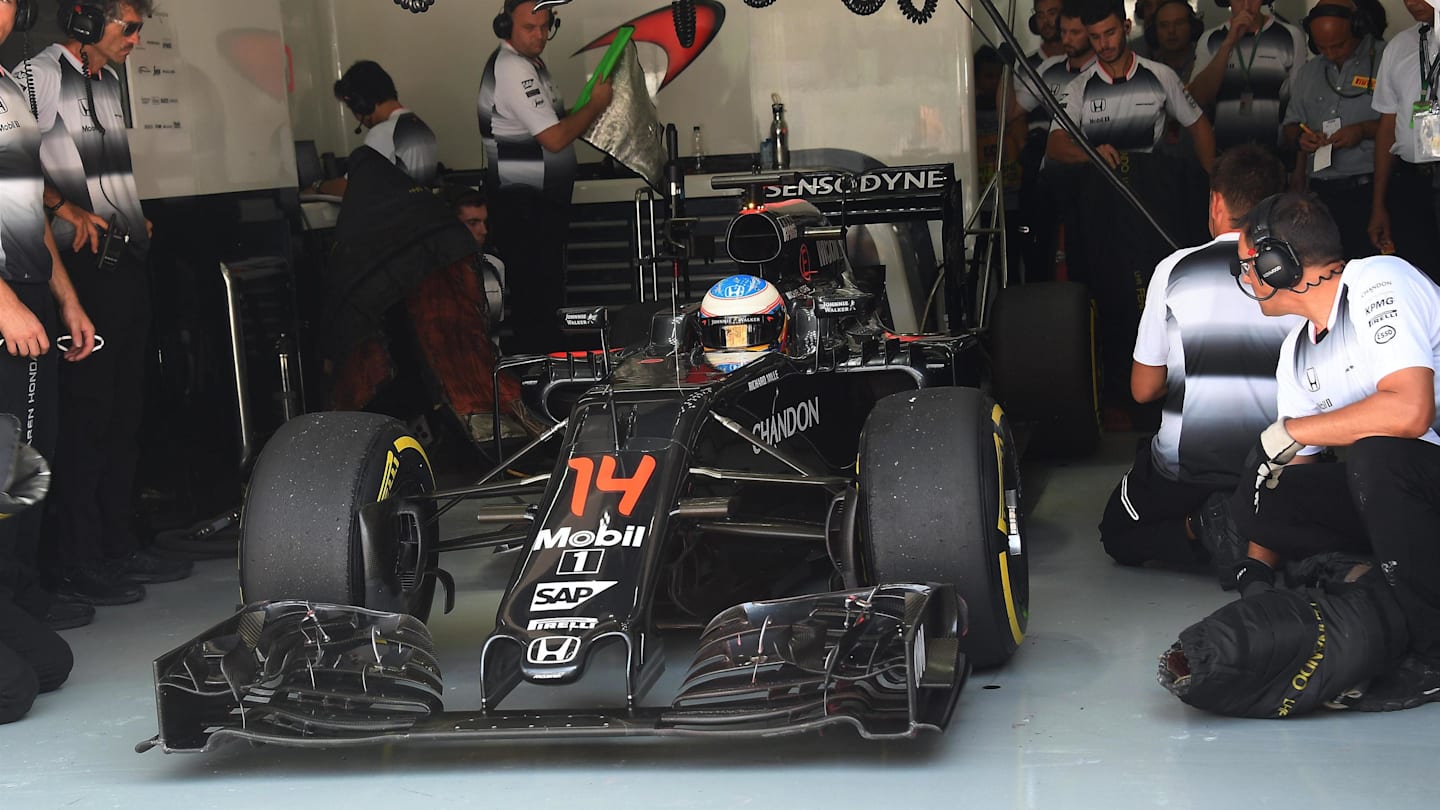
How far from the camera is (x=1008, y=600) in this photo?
156 inches

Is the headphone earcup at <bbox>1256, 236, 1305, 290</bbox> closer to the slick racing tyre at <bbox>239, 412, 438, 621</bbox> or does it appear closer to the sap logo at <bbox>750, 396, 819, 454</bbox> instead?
the sap logo at <bbox>750, 396, 819, 454</bbox>

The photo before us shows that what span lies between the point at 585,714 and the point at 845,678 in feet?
1.77

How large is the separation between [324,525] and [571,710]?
916mm

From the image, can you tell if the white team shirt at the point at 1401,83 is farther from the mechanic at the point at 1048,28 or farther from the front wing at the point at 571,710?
the front wing at the point at 571,710

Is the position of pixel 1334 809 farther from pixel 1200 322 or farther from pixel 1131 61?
pixel 1131 61

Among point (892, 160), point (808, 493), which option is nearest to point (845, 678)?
point (808, 493)

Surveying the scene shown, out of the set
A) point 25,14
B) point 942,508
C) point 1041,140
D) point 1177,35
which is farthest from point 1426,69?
point 25,14

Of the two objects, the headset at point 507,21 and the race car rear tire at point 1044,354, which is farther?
the headset at point 507,21

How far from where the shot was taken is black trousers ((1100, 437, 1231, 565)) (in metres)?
4.95

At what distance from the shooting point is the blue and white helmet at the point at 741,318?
4.71 metres

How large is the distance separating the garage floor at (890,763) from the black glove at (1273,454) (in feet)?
1.72

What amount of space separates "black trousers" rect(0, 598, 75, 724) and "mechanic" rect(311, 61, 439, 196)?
3.67m

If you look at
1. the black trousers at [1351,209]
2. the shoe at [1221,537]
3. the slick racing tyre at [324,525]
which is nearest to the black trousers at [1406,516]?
the shoe at [1221,537]

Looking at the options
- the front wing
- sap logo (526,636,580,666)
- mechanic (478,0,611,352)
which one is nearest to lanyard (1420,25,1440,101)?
the front wing
